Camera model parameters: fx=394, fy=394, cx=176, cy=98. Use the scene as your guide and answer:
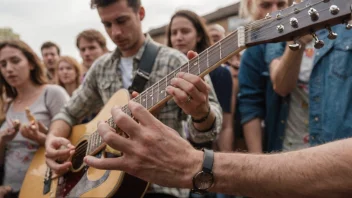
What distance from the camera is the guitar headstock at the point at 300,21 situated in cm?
110

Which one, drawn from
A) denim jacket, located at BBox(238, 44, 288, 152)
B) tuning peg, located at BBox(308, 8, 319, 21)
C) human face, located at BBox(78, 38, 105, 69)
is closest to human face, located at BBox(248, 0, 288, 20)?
denim jacket, located at BBox(238, 44, 288, 152)

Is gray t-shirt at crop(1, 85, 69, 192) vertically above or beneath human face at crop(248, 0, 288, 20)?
beneath

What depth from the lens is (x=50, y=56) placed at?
5.55 meters

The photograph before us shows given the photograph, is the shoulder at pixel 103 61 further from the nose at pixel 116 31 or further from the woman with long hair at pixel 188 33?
the woman with long hair at pixel 188 33

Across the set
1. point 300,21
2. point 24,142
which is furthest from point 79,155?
point 300,21

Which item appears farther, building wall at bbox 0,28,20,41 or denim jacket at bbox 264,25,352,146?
building wall at bbox 0,28,20,41

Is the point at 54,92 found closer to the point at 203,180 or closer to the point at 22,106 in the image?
the point at 22,106

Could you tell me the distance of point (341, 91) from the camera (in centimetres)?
172

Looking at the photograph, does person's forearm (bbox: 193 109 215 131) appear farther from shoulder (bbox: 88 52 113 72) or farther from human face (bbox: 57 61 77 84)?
human face (bbox: 57 61 77 84)

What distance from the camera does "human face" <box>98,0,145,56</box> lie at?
237 centimetres

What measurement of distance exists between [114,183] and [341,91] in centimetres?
111

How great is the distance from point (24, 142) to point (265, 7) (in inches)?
77.5

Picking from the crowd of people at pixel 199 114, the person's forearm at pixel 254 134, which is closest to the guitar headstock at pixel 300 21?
the crowd of people at pixel 199 114

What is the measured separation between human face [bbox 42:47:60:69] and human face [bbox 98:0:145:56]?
327cm
